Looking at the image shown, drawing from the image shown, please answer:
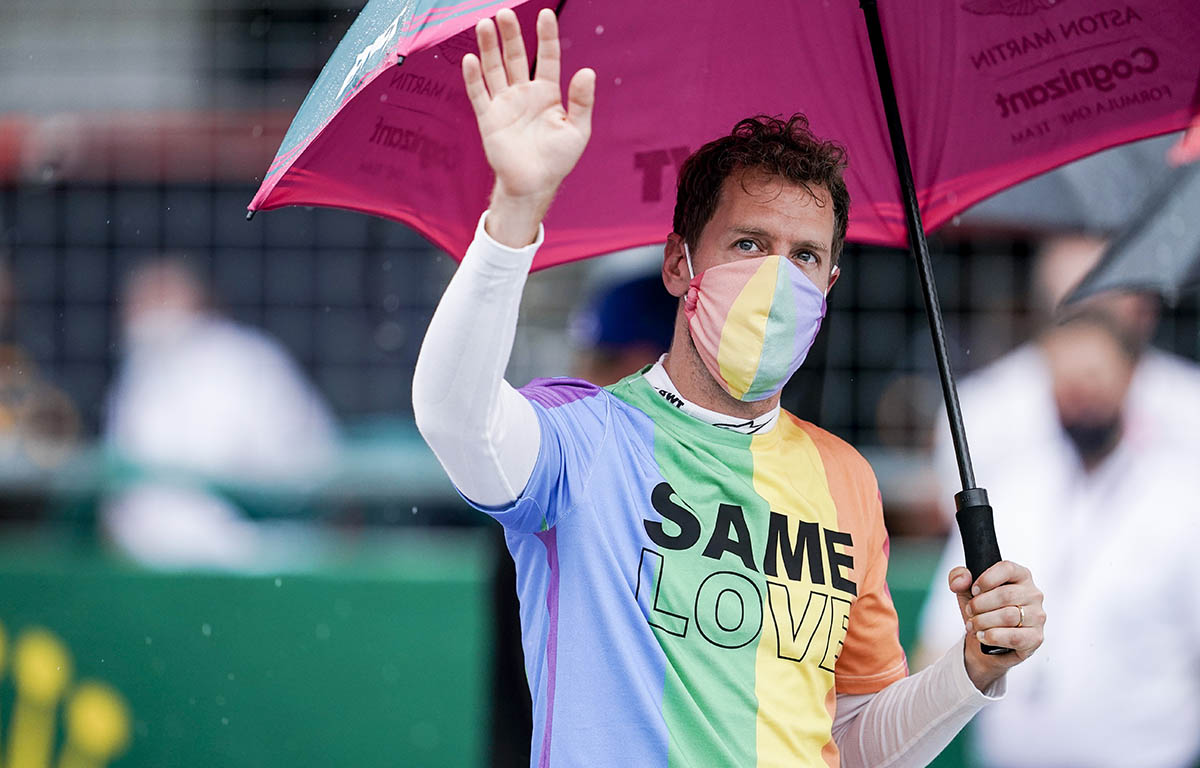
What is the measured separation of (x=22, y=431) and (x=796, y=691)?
19.2ft

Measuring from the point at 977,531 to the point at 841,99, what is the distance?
3.11 feet

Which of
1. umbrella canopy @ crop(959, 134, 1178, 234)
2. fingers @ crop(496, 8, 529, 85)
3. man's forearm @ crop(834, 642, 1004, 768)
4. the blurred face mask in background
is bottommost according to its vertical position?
Result: man's forearm @ crop(834, 642, 1004, 768)

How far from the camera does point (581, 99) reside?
1.96 m

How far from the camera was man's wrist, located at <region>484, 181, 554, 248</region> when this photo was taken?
195cm

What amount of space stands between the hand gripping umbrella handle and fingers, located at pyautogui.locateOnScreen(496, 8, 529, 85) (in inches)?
40.5

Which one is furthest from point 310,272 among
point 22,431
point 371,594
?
point 371,594

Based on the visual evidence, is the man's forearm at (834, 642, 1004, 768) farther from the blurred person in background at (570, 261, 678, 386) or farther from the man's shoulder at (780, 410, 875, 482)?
the blurred person in background at (570, 261, 678, 386)

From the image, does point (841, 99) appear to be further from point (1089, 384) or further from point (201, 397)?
point (201, 397)

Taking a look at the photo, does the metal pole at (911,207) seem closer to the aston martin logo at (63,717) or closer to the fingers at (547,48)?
the fingers at (547,48)

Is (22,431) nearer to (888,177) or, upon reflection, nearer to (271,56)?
(271,56)

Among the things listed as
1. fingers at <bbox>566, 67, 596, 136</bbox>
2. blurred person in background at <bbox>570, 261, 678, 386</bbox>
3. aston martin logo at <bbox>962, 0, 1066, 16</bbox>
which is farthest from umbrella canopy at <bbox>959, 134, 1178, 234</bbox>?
fingers at <bbox>566, 67, 596, 136</bbox>

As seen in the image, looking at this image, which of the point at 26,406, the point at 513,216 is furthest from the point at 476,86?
the point at 26,406

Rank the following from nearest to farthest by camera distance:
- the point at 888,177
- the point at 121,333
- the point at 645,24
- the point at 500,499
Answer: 1. the point at 500,499
2. the point at 645,24
3. the point at 888,177
4. the point at 121,333

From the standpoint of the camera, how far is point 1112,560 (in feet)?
15.3
